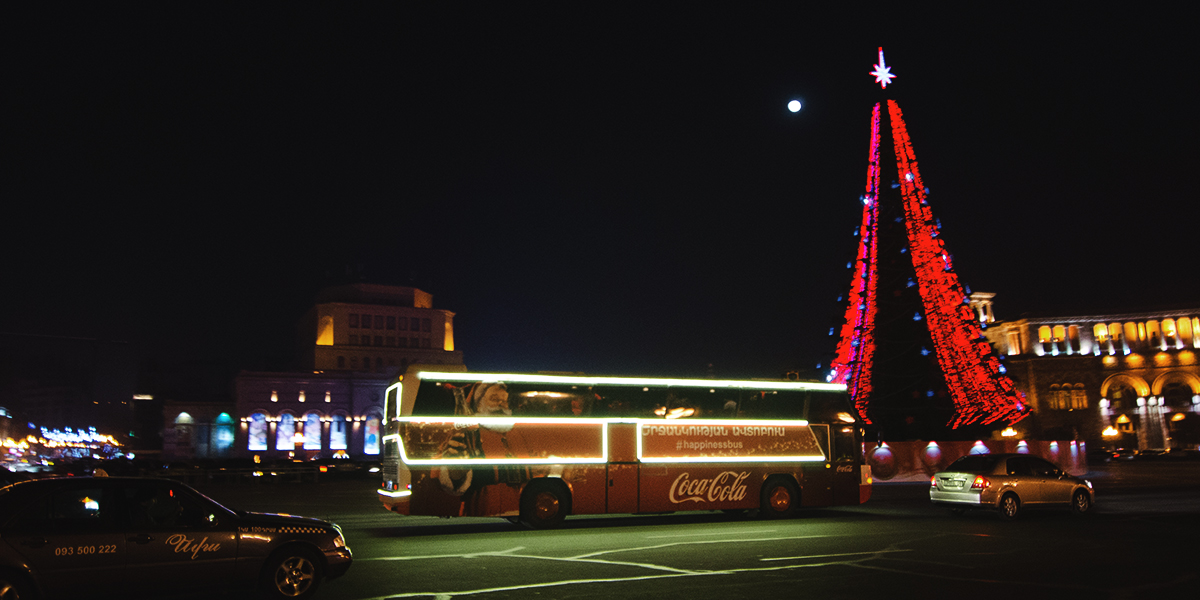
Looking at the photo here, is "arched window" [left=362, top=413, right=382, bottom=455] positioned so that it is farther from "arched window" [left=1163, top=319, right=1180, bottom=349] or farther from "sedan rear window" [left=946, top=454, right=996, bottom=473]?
"arched window" [left=1163, top=319, right=1180, bottom=349]

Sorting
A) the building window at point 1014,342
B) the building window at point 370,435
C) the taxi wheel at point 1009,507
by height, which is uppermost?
the building window at point 1014,342

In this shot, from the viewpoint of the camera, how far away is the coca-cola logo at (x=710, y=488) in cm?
1661

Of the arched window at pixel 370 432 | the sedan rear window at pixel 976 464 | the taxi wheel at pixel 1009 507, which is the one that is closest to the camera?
the taxi wheel at pixel 1009 507

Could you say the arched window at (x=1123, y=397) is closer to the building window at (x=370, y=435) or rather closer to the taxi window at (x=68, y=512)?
the building window at (x=370, y=435)

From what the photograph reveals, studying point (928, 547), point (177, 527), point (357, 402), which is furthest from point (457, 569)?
point (357, 402)

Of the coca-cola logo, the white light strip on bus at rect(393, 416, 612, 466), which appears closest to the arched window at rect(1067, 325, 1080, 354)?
the coca-cola logo

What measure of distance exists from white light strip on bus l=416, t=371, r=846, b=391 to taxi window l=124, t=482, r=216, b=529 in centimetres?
692

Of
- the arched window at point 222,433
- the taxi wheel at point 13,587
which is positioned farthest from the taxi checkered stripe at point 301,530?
the arched window at point 222,433

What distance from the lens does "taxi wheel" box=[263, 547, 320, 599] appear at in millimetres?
8094

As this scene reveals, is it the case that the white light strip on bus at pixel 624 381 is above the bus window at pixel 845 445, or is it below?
above

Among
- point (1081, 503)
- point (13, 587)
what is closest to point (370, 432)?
point (1081, 503)

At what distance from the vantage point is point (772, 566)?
1034cm

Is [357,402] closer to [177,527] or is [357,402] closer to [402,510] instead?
[402,510]

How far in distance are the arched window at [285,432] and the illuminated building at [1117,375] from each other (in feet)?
247
